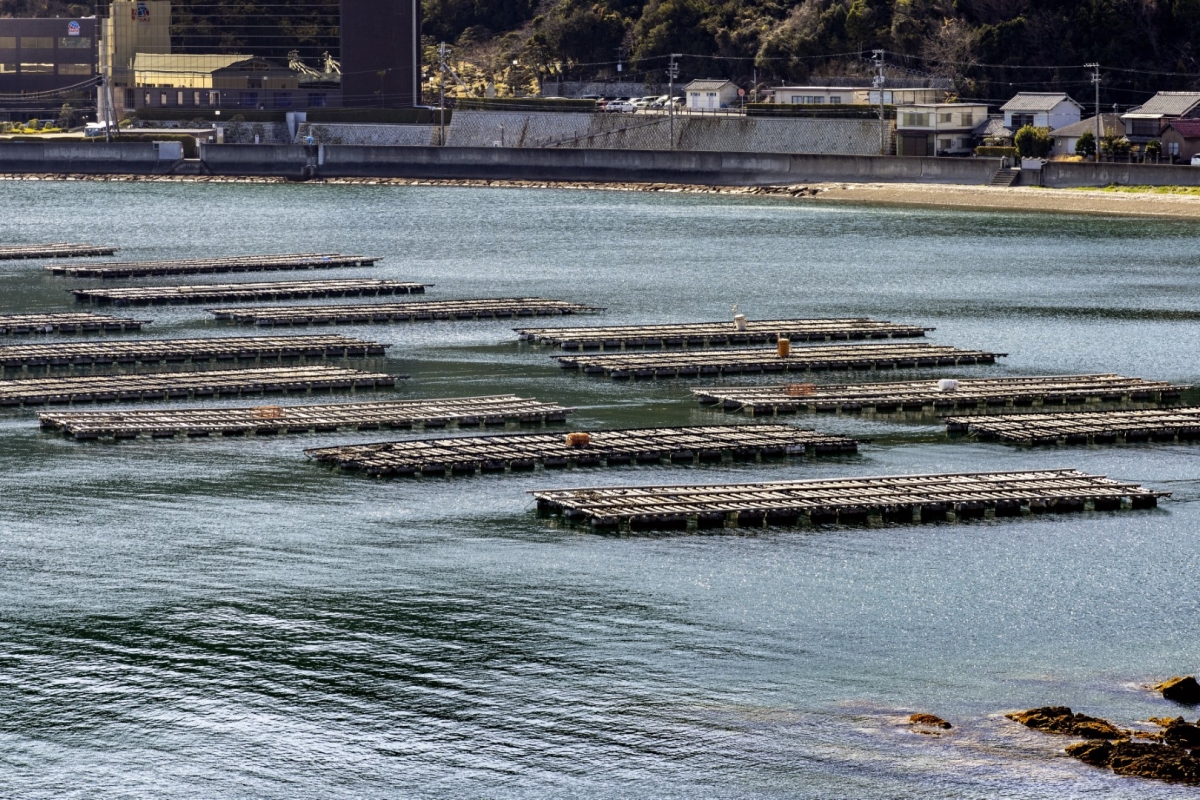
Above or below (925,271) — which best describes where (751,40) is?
above

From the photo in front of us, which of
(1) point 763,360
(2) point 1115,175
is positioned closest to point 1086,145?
(2) point 1115,175

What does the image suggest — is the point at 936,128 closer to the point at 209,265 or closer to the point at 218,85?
the point at 209,265

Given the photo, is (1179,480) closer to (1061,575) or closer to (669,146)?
(1061,575)

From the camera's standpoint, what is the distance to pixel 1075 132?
453ft

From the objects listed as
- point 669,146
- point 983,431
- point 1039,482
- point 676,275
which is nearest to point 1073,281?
point 676,275

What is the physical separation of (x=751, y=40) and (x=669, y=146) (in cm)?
2104

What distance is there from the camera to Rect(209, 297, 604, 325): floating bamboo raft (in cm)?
7512

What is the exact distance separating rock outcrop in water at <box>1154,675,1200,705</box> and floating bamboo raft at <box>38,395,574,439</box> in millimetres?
24767

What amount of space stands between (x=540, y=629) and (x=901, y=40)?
136093 mm

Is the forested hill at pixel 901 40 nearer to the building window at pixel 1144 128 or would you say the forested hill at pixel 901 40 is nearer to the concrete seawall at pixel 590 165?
the building window at pixel 1144 128

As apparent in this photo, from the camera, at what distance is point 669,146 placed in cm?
15938

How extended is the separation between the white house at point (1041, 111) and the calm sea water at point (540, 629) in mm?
87666

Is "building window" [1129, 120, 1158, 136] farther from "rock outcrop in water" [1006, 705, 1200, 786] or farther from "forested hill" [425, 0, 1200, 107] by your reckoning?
"rock outcrop in water" [1006, 705, 1200, 786]

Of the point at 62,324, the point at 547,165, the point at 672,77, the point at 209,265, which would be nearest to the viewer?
the point at 62,324
